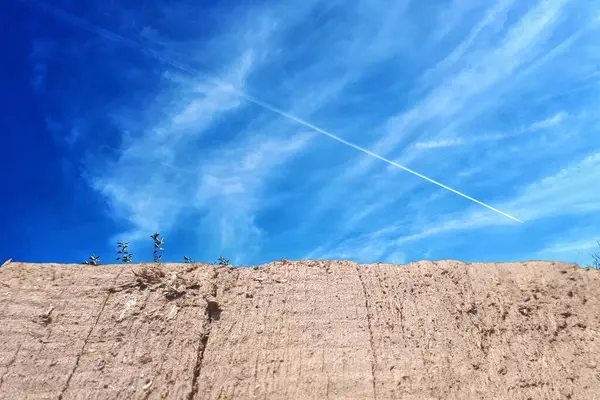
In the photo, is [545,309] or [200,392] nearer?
[200,392]

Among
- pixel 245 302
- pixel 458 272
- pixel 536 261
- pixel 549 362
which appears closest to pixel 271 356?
pixel 245 302

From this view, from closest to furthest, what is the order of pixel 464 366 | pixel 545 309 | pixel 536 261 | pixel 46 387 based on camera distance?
pixel 46 387
pixel 464 366
pixel 545 309
pixel 536 261

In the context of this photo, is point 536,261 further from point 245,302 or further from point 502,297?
point 245,302

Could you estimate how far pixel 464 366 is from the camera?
391cm

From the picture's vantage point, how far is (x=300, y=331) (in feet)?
13.1

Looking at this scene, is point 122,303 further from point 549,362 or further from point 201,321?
point 549,362

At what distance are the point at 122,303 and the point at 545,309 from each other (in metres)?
3.63

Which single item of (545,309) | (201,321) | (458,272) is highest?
(458,272)

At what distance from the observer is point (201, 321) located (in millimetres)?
4004

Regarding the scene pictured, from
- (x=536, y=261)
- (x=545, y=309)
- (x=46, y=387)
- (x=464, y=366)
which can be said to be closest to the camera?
(x=46, y=387)

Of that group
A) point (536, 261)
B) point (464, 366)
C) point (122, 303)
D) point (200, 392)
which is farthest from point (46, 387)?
point (536, 261)

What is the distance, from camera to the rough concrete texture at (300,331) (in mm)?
3734

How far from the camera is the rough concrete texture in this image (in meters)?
3.73

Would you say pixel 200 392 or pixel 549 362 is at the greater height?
pixel 549 362
